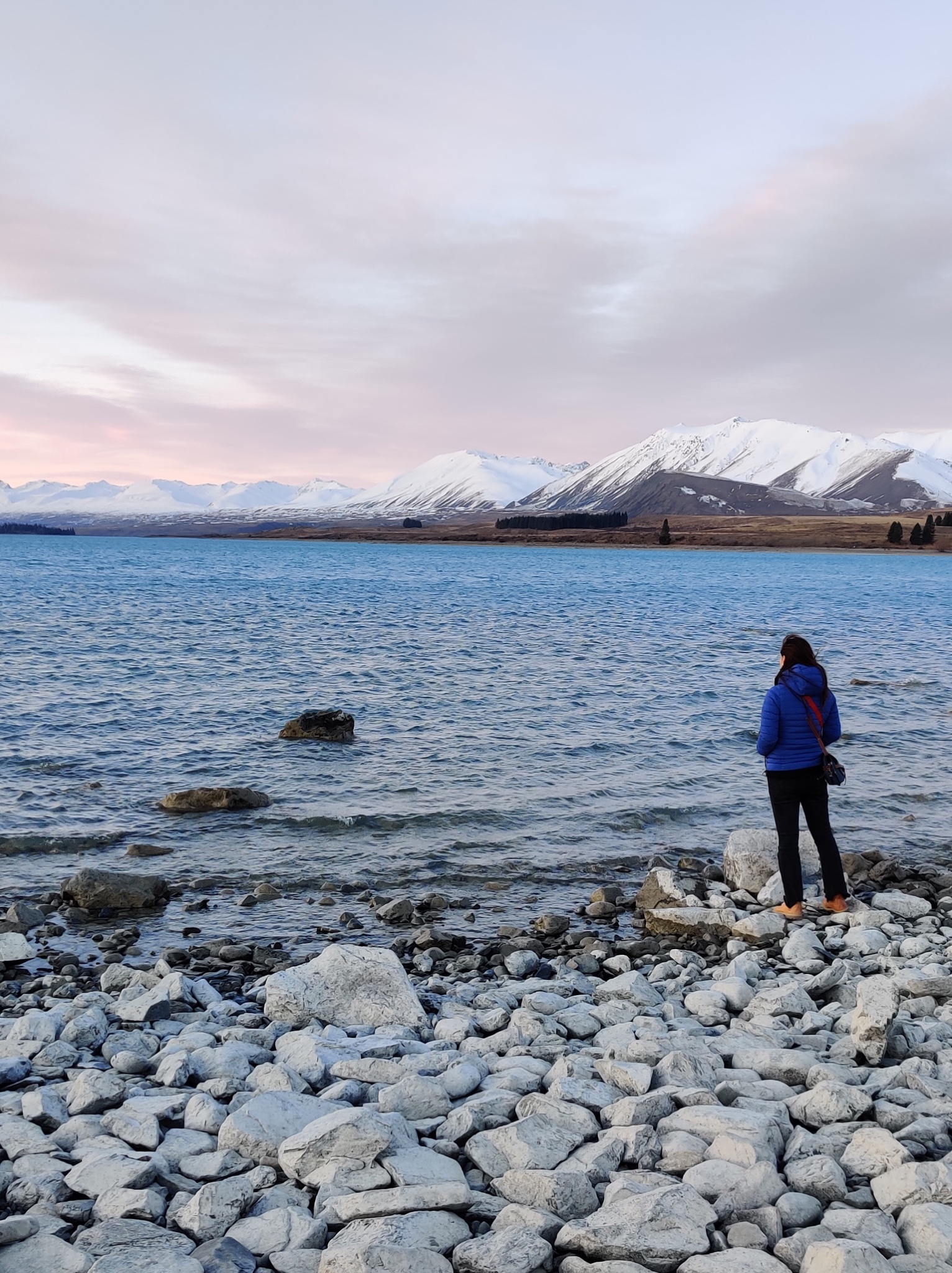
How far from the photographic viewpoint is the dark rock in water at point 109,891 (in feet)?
41.4

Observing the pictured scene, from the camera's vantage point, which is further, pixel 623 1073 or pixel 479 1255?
pixel 623 1073

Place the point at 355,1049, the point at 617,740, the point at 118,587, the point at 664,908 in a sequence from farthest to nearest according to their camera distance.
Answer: the point at 118,587 → the point at 617,740 → the point at 664,908 → the point at 355,1049

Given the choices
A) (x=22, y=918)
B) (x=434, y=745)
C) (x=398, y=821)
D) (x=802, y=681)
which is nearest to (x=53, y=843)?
(x=22, y=918)

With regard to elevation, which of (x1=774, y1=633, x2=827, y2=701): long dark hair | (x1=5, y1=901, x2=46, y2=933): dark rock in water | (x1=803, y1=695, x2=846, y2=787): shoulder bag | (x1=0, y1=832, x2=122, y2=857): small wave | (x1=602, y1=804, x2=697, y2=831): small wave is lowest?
(x1=602, y1=804, x2=697, y2=831): small wave

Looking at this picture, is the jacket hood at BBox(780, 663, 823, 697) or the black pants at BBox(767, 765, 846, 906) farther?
the black pants at BBox(767, 765, 846, 906)

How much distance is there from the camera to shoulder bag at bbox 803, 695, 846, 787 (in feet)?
39.4

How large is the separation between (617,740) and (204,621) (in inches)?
1384

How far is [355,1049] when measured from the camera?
786cm

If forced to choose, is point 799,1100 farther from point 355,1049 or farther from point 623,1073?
point 355,1049

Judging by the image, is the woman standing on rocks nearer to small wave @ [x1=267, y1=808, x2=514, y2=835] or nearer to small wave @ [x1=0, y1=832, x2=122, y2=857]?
small wave @ [x1=267, y1=808, x2=514, y2=835]

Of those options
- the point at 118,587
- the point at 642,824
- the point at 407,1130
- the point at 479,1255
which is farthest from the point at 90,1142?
the point at 118,587

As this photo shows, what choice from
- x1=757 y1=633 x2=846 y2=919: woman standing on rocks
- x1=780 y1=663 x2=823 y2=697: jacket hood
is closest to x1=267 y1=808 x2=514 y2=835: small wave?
x1=757 y1=633 x2=846 y2=919: woman standing on rocks

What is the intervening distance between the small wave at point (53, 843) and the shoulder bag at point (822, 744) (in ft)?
34.8

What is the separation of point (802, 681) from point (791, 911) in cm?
286
